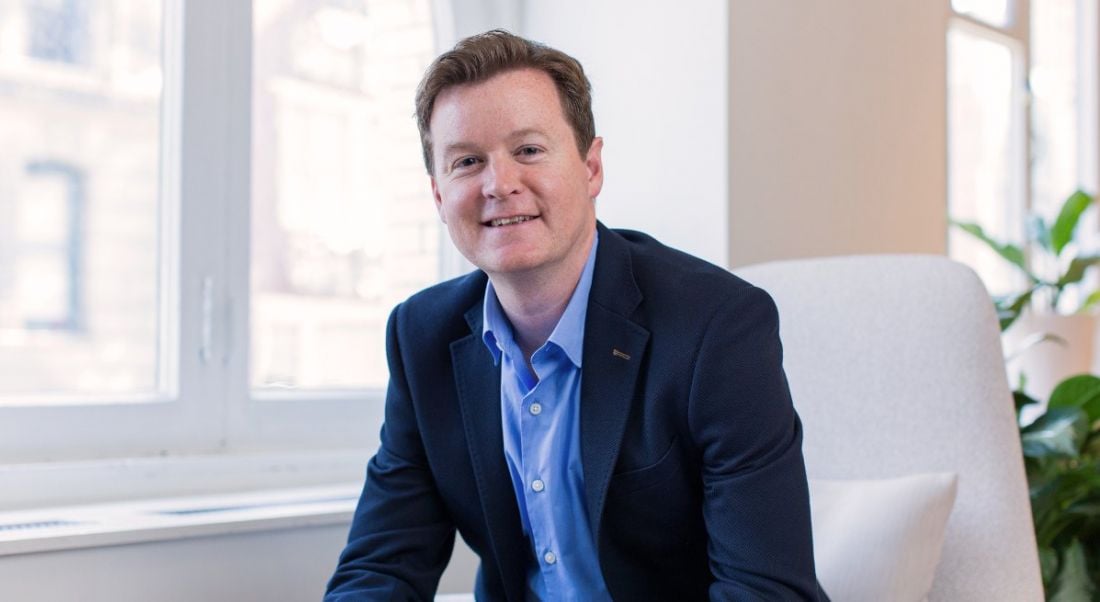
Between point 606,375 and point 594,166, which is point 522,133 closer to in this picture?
point 594,166

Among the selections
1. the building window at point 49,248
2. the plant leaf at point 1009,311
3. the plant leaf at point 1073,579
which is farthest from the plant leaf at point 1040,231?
the building window at point 49,248

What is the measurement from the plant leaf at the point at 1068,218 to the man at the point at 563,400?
2.30m

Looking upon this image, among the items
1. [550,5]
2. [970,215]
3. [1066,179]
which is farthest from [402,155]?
[1066,179]

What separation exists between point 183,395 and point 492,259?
0.94 meters

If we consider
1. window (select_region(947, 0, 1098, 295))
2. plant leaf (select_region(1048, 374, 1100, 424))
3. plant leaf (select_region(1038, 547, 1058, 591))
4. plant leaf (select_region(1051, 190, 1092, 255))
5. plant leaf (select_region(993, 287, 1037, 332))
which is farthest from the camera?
window (select_region(947, 0, 1098, 295))

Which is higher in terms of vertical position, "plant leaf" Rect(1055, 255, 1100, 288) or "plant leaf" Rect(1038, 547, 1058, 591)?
"plant leaf" Rect(1055, 255, 1100, 288)

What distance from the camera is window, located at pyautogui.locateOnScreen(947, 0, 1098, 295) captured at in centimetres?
373

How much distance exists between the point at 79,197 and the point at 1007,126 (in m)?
3.12

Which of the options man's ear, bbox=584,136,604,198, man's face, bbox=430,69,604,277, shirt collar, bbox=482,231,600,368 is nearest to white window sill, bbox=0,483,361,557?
shirt collar, bbox=482,231,600,368

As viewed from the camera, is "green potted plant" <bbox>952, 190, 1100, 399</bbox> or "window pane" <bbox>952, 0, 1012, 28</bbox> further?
"window pane" <bbox>952, 0, 1012, 28</bbox>

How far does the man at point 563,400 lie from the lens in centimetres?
139

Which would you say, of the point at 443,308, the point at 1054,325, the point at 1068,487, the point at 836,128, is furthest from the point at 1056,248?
the point at 443,308

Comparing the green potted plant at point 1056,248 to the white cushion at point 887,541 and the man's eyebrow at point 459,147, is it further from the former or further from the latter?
the man's eyebrow at point 459,147

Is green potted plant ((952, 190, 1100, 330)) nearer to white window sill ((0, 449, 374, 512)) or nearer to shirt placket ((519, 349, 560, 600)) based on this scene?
white window sill ((0, 449, 374, 512))
